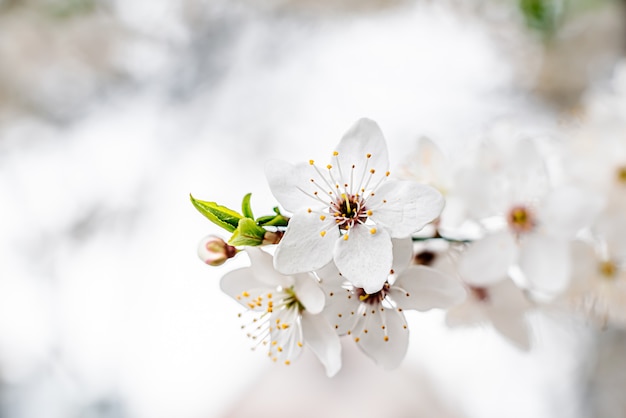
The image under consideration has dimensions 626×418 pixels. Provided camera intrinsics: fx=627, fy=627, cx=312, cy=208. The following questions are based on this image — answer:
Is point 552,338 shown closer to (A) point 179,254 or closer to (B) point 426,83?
(B) point 426,83

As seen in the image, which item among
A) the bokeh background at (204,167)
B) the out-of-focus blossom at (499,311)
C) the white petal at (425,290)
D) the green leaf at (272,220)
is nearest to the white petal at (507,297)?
the out-of-focus blossom at (499,311)

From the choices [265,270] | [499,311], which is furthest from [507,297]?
[265,270]

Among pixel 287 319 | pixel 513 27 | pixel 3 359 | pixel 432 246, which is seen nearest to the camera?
pixel 287 319

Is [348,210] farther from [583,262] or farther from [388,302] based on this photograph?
[583,262]

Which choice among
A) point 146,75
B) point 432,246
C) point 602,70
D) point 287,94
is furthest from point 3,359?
point 602,70

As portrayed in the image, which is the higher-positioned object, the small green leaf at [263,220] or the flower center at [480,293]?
the flower center at [480,293]

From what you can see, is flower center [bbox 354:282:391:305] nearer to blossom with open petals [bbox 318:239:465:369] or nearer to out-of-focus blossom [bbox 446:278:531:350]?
blossom with open petals [bbox 318:239:465:369]

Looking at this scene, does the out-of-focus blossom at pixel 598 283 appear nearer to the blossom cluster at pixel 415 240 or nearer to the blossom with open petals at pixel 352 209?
the blossom cluster at pixel 415 240
